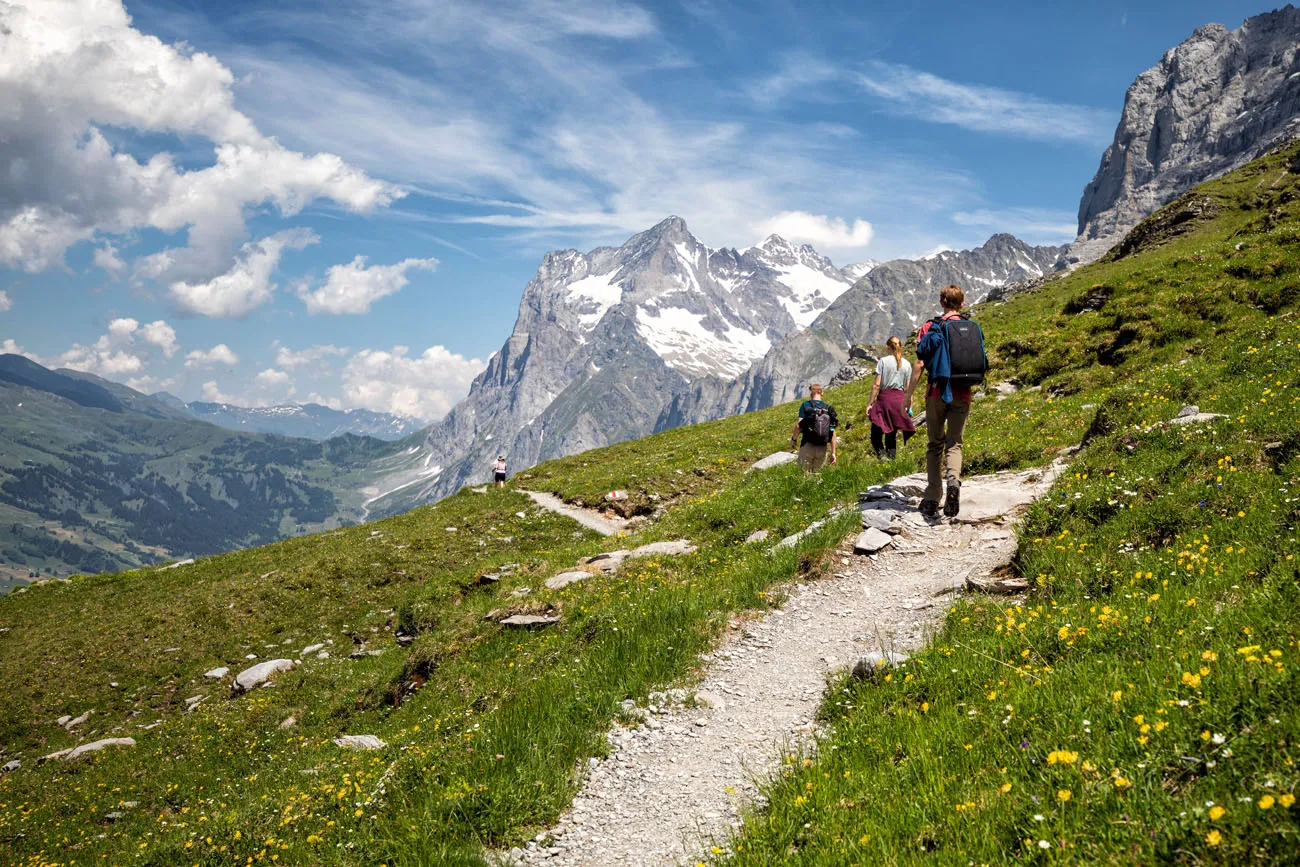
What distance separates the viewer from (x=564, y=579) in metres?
16.8

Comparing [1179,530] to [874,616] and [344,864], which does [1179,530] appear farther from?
[344,864]

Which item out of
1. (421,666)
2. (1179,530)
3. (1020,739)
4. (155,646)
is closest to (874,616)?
(1179,530)

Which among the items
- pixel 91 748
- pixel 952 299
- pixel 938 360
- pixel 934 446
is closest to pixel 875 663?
pixel 934 446

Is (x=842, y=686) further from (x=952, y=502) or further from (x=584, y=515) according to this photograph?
(x=584, y=515)

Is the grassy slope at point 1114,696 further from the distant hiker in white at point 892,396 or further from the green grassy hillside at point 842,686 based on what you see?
the distant hiker in white at point 892,396

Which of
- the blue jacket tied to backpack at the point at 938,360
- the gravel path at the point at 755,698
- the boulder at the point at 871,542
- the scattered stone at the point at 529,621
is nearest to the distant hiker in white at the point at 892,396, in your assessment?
the gravel path at the point at 755,698

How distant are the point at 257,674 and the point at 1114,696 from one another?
72.6ft

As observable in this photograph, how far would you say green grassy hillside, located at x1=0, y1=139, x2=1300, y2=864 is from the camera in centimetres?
491

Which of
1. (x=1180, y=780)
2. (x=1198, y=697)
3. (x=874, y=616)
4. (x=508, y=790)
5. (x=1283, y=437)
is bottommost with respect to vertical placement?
(x=508, y=790)

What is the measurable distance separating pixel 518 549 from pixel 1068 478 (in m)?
21.9

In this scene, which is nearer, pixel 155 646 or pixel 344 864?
pixel 344 864

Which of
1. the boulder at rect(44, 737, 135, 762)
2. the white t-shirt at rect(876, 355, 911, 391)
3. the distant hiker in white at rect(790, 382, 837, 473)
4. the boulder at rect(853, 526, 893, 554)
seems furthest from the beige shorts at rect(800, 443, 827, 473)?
the boulder at rect(44, 737, 135, 762)

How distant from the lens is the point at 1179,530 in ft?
29.5

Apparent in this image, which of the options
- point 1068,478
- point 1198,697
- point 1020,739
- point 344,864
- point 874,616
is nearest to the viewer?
point 1198,697
